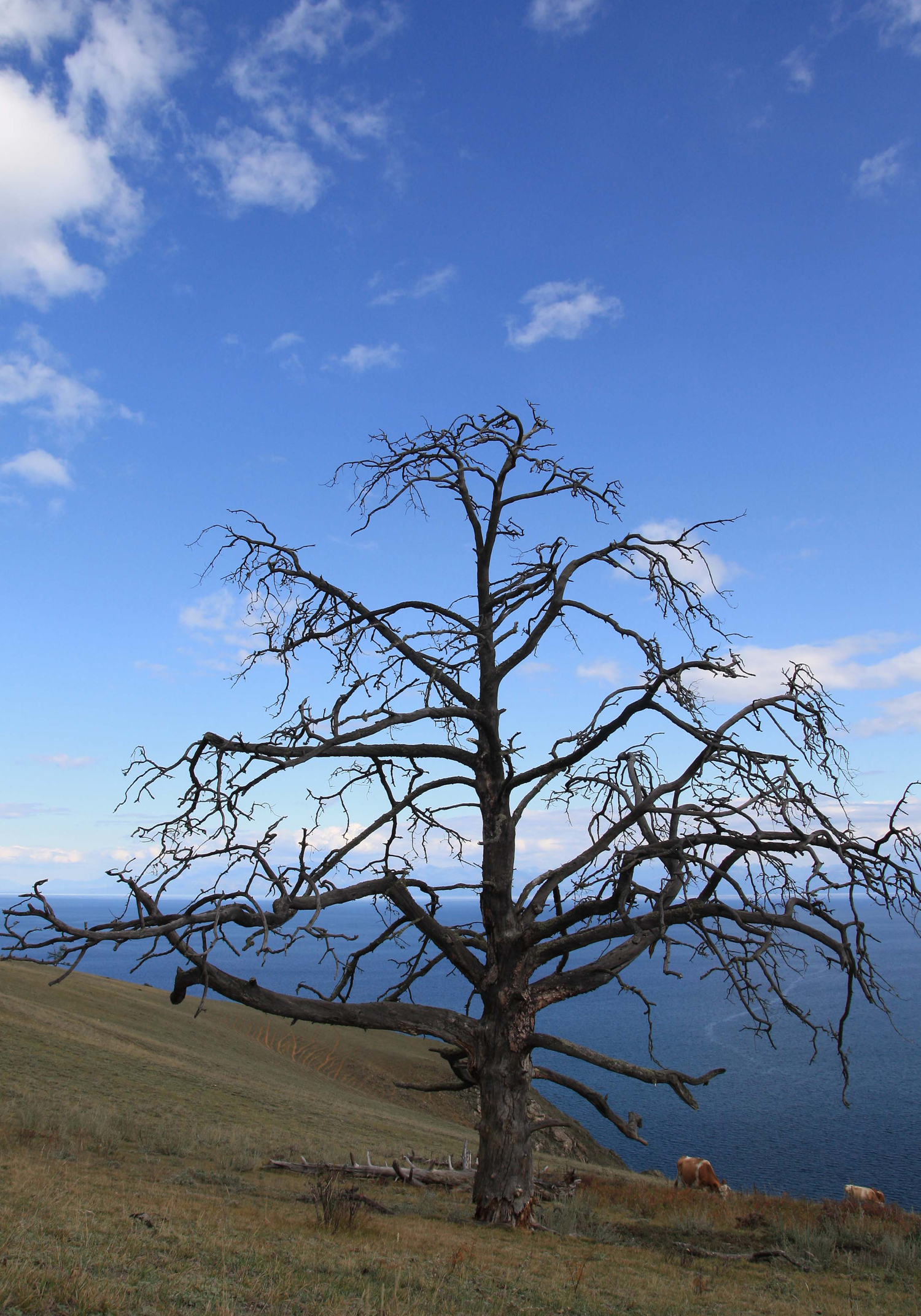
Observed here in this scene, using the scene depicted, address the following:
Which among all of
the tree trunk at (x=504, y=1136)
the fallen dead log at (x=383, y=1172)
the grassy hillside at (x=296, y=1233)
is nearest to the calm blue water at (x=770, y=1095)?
the grassy hillside at (x=296, y=1233)

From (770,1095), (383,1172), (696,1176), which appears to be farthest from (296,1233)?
→ (770,1095)

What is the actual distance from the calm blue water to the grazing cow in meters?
9.05

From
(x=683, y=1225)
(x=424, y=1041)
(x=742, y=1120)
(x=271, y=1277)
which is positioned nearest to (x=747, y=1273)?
(x=683, y=1225)

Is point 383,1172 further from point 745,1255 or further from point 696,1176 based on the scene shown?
point 696,1176

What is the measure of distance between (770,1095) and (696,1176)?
115ft

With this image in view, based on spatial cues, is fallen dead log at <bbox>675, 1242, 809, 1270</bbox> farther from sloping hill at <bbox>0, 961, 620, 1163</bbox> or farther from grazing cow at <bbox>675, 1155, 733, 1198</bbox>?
grazing cow at <bbox>675, 1155, 733, 1198</bbox>

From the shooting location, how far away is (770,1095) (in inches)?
2057

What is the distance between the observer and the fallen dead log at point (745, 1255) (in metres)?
11.2

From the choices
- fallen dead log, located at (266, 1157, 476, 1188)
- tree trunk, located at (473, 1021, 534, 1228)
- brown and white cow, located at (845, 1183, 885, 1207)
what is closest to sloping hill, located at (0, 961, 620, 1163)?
fallen dead log, located at (266, 1157, 476, 1188)

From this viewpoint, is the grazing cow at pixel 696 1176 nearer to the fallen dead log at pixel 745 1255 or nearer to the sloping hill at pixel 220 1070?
the sloping hill at pixel 220 1070

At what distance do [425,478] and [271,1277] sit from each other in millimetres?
9074

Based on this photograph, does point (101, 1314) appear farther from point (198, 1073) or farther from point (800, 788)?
point (198, 1073)

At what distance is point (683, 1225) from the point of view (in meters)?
14.2

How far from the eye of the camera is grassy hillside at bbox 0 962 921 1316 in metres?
6.67
